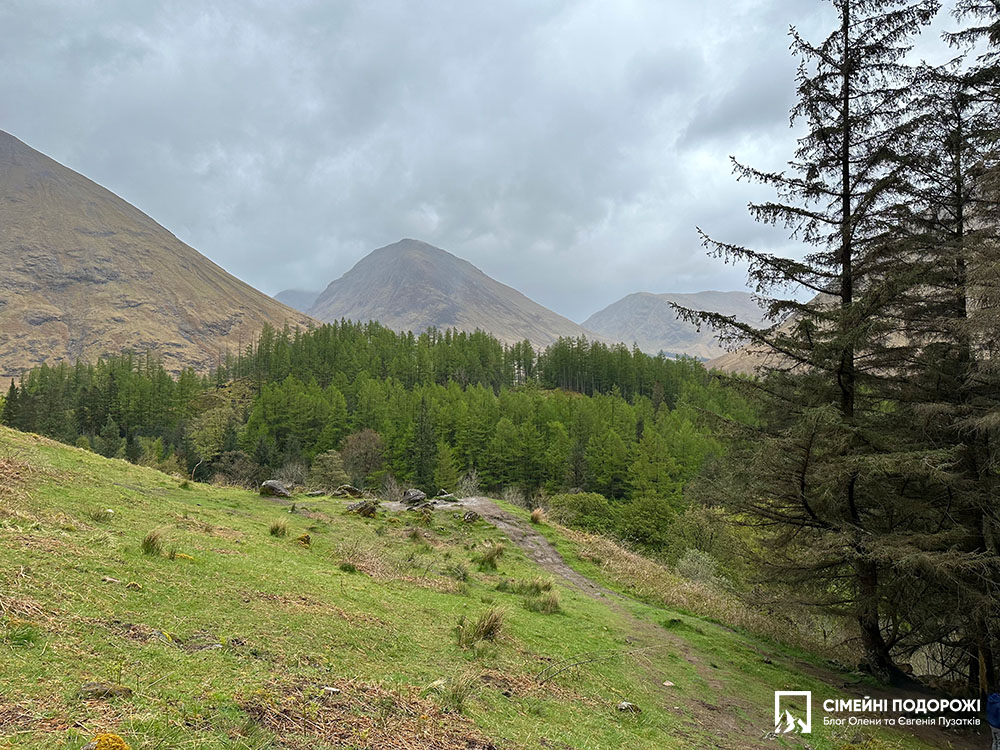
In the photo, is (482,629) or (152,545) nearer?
(152,545)

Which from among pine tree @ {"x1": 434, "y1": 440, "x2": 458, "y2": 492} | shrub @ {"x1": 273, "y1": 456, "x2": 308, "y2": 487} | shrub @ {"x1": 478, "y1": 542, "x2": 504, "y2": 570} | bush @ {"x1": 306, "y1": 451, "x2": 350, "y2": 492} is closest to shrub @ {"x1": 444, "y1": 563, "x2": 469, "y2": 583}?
shrub @ {"x1": 478, "y1": 542, "x2": 504, "y2": 570}

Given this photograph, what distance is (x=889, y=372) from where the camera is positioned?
1077cm

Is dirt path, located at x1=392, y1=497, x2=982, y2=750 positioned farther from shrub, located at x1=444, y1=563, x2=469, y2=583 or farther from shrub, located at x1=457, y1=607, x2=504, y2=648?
shrub, located at x1=444, y1=563, x2=469, y2=583

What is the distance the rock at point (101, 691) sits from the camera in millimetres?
3598

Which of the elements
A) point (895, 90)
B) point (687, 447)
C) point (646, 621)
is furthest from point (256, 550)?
point (687, 447)

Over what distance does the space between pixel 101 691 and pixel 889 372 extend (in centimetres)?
1380

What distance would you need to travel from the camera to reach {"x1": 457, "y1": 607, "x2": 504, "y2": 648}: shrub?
291 inches

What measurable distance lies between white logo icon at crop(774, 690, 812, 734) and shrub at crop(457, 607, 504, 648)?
4.36 meters

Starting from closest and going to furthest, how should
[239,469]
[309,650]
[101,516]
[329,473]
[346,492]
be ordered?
[309,650], [101,516], [346,492], [329,473], [239,469]

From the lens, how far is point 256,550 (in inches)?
393

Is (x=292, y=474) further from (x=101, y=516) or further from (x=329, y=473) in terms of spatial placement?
(x=101, y=516)

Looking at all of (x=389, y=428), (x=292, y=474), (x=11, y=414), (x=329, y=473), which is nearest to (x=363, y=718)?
(x=329, y=473)

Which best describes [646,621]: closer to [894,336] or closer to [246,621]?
[894,336]

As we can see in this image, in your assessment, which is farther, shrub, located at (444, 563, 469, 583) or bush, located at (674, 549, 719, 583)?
bush, located at (674, 549, 719, 583)
